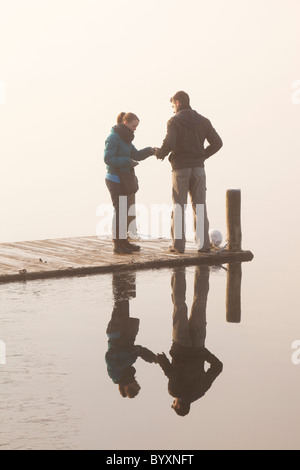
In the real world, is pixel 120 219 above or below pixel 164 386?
above

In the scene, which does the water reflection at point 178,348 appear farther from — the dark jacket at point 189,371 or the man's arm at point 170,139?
the man's arm at point 170,139

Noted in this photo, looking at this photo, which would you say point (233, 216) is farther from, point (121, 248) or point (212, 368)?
point (212, 368)

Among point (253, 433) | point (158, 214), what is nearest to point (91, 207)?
point (158, 214)

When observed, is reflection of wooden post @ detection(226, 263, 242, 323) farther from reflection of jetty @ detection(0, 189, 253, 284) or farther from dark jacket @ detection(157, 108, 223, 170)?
dark jacket @ detection(157, 108, 223, 170)

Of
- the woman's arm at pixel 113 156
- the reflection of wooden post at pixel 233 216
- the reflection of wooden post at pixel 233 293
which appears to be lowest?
the reflection of wooden post at pixel 233 293

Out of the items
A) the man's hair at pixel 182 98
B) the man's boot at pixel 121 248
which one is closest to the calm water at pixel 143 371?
the man's boot at pixel 121 248

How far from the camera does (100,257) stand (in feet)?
50.4

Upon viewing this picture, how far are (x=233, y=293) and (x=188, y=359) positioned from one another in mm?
3889

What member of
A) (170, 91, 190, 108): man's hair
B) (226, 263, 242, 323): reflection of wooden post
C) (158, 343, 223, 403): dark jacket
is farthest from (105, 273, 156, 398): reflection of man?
(170, 91, 190, 108): man's hair

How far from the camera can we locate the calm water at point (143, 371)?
721cm

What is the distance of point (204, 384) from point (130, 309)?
3368mm

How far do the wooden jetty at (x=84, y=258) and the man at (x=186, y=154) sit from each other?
0.48 metres

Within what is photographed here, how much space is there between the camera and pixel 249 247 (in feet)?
66.7

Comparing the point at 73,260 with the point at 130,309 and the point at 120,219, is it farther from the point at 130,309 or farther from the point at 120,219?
the point at 130,309
